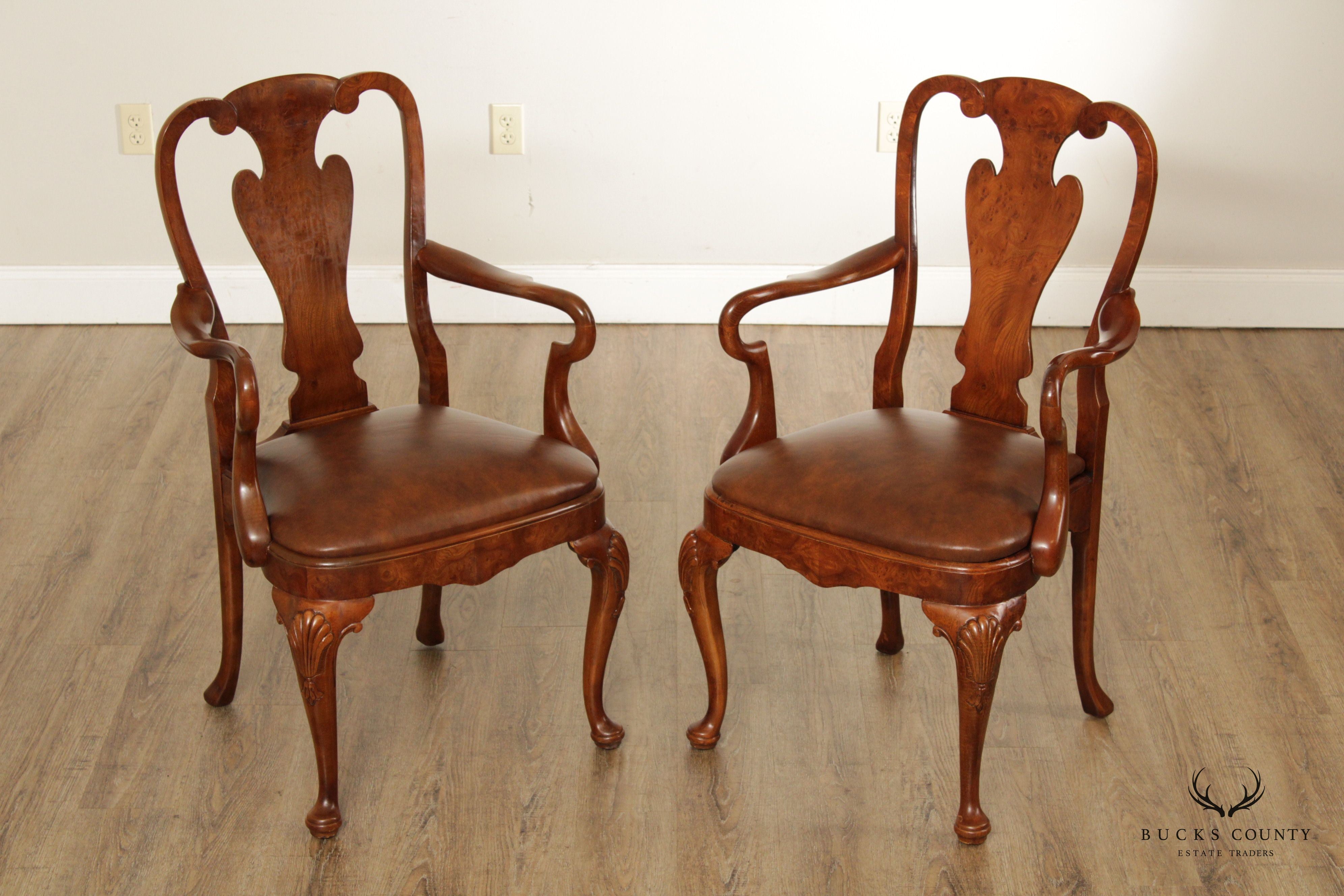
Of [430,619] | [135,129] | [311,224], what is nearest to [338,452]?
[311,224]

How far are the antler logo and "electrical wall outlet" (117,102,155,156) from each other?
289 centimetres

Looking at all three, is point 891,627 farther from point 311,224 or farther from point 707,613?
point 311,224

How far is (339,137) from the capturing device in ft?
11.4

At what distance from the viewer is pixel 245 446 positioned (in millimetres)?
1684

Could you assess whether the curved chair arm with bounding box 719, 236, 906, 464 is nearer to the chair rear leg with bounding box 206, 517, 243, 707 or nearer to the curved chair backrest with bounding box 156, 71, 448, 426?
the curved chair backrest with bounding box 156, 71, 448, 426

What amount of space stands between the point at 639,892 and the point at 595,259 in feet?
7.22

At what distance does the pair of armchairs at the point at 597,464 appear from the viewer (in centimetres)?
168

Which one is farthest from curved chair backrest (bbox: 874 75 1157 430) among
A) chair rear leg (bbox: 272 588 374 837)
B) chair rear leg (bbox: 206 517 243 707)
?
chair rear leg (bbox: 206 517 243 707)

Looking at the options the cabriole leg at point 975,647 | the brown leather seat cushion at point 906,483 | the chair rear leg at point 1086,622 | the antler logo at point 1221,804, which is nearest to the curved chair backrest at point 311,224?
the brown leather seat cushion at point 906,483

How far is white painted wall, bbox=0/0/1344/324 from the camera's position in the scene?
11.1 ft

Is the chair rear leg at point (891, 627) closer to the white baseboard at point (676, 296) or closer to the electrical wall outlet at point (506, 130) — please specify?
the white baseboard at point (676, 296)

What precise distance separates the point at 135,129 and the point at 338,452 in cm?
206

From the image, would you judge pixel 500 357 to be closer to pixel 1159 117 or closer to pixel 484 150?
pixel 484 150

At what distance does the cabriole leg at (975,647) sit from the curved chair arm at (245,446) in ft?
2.78
